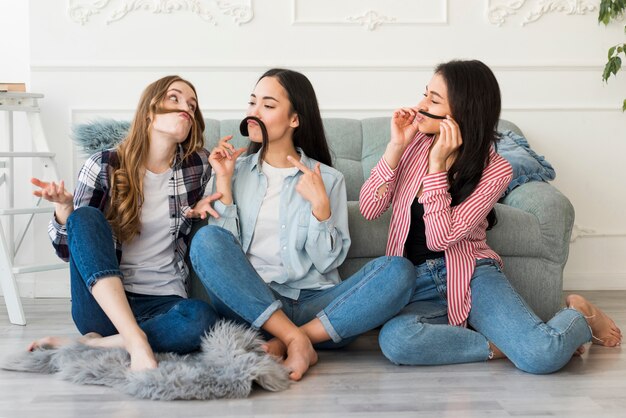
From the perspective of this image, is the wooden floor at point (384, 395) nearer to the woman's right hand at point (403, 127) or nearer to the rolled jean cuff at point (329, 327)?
the rolled jean cuff at point (329, 327)

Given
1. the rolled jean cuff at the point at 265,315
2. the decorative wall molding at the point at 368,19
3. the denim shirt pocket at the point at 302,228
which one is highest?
the decorative wall molding at the point at 368,19

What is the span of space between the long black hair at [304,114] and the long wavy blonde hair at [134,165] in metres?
0.29

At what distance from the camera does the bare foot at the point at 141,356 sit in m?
1.92

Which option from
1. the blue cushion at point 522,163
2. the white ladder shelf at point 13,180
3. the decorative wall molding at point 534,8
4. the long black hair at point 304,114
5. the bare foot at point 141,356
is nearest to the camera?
the bare foot at point 141,356

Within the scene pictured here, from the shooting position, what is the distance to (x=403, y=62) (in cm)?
358

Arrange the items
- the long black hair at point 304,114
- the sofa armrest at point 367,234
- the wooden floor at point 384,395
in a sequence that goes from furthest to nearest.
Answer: the sofa armrest at point 367,234 → the long black hair at point 304,114 → the wooden floor at point 384,395

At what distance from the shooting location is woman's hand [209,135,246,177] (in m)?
2.29

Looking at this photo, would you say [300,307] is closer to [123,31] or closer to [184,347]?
[184,347]

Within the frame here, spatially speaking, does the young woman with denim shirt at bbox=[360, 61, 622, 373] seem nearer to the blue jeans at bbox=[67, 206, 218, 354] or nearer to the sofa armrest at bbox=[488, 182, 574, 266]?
the sofa armrest at bbox=[488, 182, 574, 266]

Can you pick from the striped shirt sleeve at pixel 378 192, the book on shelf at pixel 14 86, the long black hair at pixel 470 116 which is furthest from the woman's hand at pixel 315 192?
the book on shelf at pixel 14 86

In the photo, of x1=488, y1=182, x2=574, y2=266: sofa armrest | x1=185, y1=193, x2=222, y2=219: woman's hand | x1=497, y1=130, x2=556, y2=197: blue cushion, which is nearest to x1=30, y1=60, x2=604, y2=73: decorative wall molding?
x1=497, y1=130, x2=556, y2=197: blue cushion

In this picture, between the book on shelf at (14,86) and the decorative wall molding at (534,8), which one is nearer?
the book on shelf at (14,86)

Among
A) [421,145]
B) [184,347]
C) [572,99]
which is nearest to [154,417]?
[184,347]

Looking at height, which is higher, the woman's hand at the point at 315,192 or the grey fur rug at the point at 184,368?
the woman's hand at the point at 315,192
